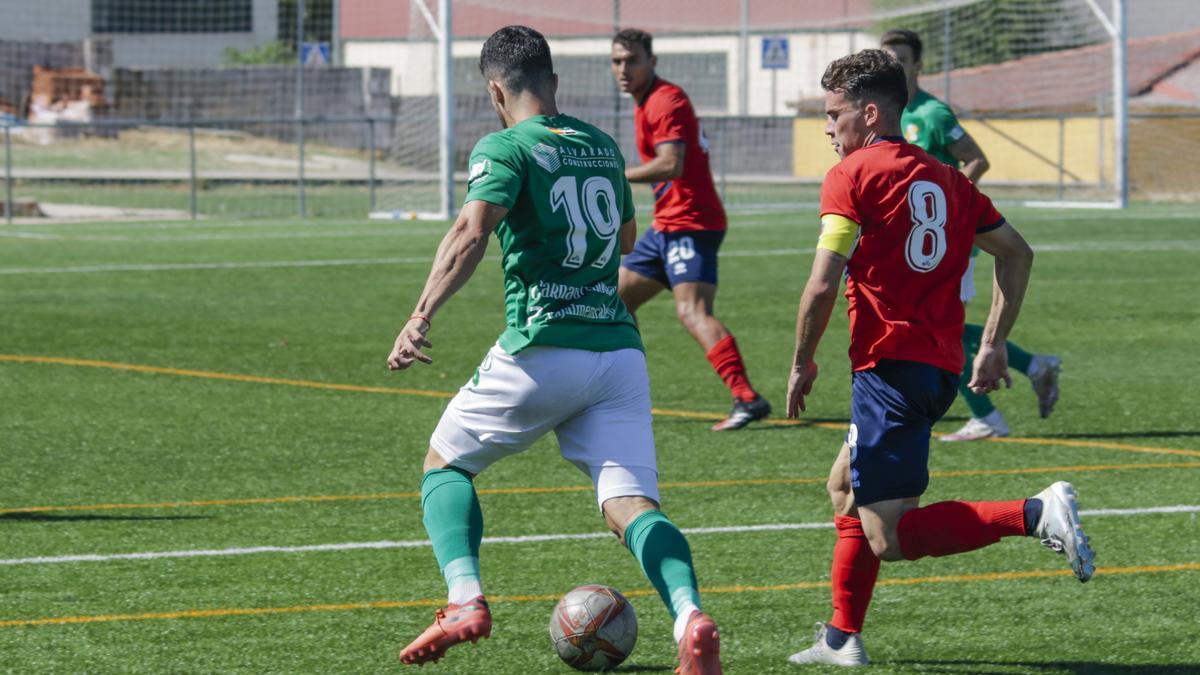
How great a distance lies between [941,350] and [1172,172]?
34.5 meters

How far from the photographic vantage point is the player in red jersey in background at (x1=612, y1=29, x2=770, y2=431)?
10445 mm

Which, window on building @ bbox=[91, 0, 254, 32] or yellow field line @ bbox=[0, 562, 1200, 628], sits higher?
window on building @ bbox=[91, 0, 254, 32]

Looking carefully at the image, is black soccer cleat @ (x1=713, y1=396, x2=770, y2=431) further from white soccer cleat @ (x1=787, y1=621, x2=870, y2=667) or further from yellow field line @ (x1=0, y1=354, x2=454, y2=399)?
white soccer cleat @ (x1=787, y1=621, x2=870, y2=667)

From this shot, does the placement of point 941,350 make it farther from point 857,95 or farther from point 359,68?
point 359,68

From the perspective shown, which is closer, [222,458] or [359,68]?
[222,458]

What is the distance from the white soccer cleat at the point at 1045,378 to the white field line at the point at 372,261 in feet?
39.4

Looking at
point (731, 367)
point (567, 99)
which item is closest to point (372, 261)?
point (731, 367)

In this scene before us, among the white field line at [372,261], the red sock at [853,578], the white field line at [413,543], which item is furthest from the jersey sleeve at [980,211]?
the white field line at [372,261]

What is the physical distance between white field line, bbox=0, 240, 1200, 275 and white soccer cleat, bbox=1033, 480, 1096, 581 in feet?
52.7

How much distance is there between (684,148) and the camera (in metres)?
10.5

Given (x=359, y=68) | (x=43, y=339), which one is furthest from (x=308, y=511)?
(x=359, y=68)

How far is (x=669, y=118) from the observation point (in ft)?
34.4

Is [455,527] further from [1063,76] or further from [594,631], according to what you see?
[1063,76]

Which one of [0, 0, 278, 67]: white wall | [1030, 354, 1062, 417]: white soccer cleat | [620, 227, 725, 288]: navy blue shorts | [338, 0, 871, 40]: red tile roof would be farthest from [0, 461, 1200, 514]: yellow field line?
[0, 0, 278, 67]: white wall
